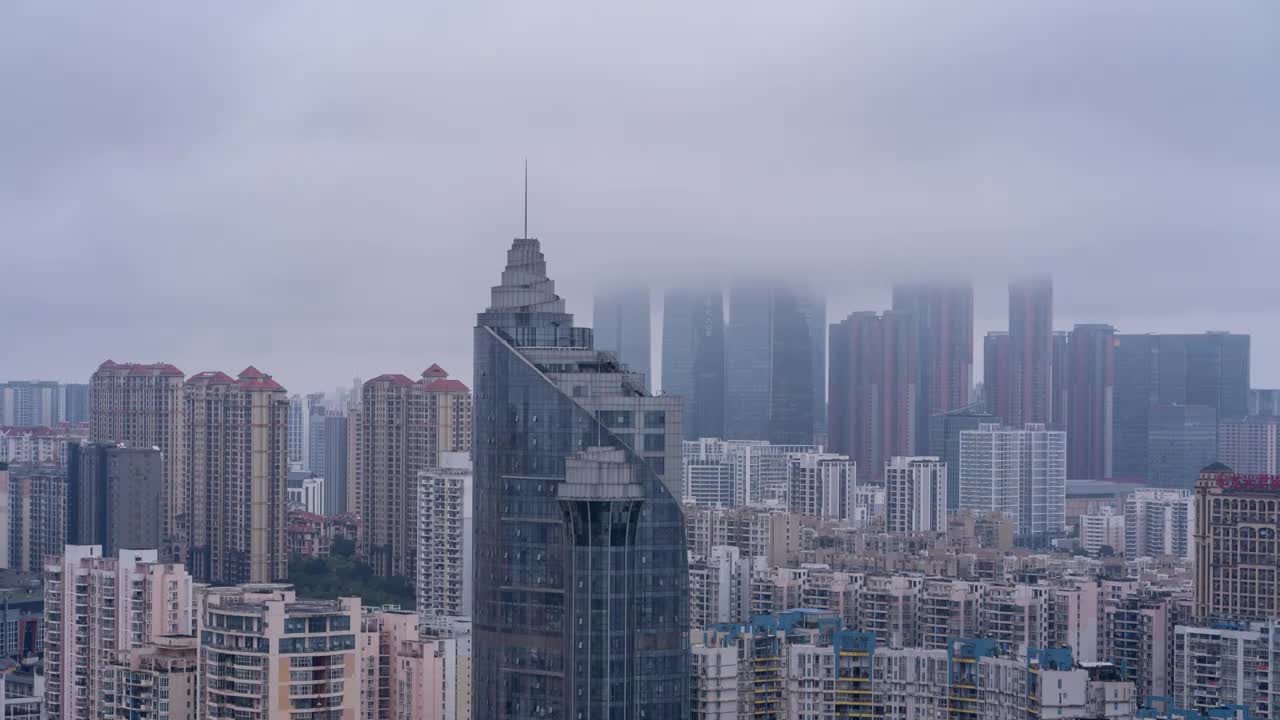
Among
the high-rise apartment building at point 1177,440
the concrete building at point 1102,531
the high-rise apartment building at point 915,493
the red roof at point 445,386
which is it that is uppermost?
the red roof at point 445,386

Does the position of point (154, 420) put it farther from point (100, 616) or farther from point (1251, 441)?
point (1251, 441)

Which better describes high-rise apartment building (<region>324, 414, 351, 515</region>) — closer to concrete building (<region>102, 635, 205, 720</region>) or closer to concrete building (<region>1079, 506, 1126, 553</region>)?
concrete building (<region>1079, 506, 1126, 553</region>)

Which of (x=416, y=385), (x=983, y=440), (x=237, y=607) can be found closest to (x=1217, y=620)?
(x=237, y=607)

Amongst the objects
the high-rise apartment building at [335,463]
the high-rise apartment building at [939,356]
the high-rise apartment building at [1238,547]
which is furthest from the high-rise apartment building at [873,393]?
the high-rise apartment building at [1238,547]

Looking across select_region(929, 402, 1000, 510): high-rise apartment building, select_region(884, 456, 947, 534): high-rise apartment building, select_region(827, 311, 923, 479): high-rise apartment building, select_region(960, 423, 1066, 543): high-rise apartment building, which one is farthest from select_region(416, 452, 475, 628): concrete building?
select_region(929, 402, 1000, 510): high-rise apartment building

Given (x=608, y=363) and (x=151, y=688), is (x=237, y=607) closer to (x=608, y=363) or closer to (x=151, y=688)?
(x=151, y=688)

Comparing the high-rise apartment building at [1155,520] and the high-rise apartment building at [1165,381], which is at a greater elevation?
the high-rise apartment building at [1165,381]

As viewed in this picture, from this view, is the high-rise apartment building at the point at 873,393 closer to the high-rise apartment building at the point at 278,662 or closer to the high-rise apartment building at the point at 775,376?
the high-rise apartment building at the point at 775,376
